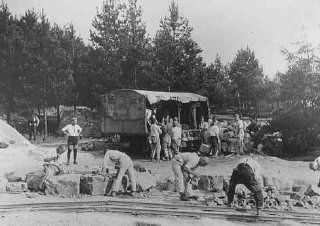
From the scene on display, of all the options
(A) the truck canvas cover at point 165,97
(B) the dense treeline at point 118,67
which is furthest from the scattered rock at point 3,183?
(B) the dense treeline at point 118,67

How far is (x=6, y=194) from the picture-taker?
11.6 meters

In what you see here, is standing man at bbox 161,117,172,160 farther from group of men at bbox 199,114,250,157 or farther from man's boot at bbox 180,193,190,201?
man's boot at bbox 180,193,190,201

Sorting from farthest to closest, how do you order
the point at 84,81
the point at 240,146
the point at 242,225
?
the point at 84,81 < the point at 240,146 < the point at 242,225

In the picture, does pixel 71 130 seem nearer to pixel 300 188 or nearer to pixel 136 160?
pixel 136 160

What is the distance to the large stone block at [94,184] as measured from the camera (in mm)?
11414

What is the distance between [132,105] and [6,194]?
8.74m

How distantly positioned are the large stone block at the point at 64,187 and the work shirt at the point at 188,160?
312 centimetres

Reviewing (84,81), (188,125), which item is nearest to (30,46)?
(84,81)

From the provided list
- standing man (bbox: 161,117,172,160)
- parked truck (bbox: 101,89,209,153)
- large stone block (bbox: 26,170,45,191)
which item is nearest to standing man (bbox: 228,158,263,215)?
large stone block (bbox: 26,170,45,191)

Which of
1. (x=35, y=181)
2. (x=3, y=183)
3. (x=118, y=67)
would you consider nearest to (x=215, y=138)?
(x=35, y=181)

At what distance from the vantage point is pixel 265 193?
34.2ft

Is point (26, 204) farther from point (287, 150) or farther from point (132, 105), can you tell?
point (287, 150)

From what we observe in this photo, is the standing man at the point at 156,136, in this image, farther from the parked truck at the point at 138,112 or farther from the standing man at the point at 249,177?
the standing man at the point at 249,177

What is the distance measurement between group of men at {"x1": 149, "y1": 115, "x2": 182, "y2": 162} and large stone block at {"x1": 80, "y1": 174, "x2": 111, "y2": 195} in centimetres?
556
